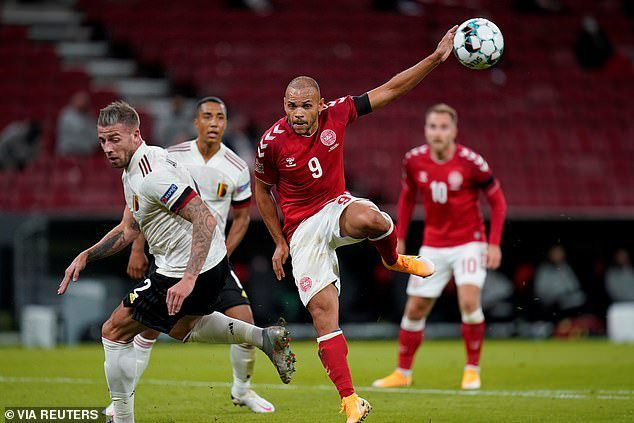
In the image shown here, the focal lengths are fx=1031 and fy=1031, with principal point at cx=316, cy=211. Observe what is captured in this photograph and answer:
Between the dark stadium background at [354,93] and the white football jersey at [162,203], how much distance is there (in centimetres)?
954

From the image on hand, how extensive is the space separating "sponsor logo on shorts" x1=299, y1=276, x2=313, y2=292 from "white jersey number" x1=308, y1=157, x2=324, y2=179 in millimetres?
723

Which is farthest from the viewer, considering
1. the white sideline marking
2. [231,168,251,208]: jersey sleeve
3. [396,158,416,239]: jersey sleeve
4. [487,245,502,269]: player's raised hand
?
[396,158,416,239]: jersey sleeve

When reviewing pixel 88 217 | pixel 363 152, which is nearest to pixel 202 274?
pixel 88 217

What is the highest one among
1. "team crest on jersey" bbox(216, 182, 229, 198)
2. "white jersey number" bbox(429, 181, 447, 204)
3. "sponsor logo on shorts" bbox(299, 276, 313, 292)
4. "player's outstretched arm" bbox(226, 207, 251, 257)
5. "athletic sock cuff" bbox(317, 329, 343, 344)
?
"white jersey number" bbox(429, 181, 447, 204)

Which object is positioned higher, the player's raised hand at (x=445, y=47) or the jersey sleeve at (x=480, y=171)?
the player's raised hand at (x=445, y=47)

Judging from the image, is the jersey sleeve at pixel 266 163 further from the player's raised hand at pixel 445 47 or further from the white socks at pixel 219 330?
the player's raised hand at pixel 445 47

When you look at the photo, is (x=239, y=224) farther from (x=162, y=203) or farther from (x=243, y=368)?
(x=162, y=203)

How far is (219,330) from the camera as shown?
7246mm

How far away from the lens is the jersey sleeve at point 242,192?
867 cm

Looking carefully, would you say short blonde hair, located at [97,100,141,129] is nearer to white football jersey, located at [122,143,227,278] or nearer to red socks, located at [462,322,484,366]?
white football jersey, located at [122,143,227,278]

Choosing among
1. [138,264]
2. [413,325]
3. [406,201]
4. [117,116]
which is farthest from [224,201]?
[413,325]

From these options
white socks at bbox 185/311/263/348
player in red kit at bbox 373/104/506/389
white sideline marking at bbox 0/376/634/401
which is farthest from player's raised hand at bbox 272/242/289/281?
player in red kit at bbox 373/104/506/389

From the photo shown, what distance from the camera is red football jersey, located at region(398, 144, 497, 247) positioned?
Answer: 33.8ft

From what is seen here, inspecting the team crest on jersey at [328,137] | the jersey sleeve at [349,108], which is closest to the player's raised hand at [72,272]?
the team crest on jersey at [328,137]
